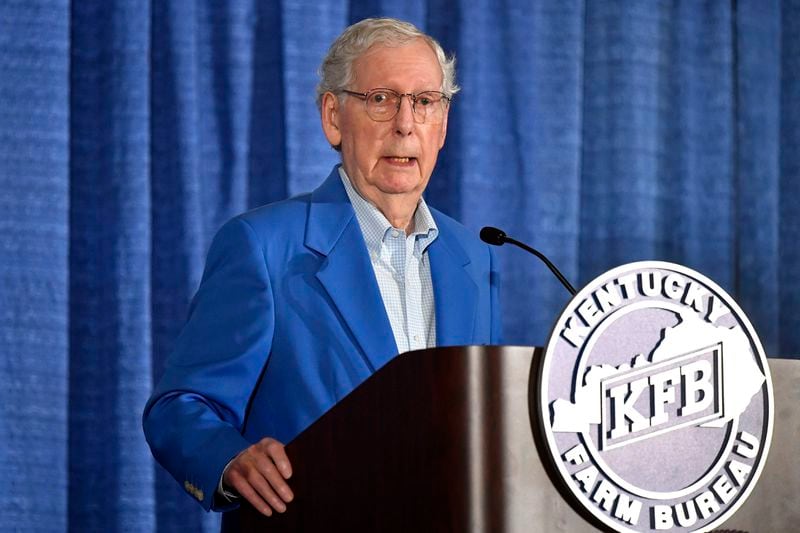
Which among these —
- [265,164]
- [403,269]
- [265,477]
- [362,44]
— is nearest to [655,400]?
[265,477]

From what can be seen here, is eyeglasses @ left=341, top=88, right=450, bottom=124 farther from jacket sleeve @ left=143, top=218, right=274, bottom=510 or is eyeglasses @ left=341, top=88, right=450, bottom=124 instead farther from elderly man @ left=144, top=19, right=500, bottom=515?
jacket sleeve @ left=143, top=218, right=274, bottom=510

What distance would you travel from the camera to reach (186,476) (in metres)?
1.33

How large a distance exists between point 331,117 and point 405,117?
16 cm

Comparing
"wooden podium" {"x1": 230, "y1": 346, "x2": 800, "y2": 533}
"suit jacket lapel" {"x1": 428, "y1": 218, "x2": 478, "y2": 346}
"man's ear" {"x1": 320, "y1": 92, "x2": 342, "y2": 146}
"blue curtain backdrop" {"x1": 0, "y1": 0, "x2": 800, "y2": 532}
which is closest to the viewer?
"wooden podium" {"x1": 230, "y1": 346, "x2": 800, "y2": 533}

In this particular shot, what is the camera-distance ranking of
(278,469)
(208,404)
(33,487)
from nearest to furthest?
(278,469)
(208,404)
(33,487)

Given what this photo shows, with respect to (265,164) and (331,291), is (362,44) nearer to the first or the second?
(331,291)

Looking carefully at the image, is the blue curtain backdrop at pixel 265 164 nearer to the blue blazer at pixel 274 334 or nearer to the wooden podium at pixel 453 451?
the blue blazer at pixel 274 334

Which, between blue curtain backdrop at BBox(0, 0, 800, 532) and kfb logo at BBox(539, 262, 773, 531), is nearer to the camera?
kfb logo at BBox(539, 262, 773, 531)

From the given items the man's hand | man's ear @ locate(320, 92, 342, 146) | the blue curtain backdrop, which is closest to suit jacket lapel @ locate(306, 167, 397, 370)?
man's ear @ locate(320, 92, 342, 146)

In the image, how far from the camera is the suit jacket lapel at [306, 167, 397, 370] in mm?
1458

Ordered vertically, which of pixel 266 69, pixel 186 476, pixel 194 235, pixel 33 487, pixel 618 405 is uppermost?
pixel 266 69

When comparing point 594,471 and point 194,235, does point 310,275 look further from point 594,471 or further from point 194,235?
point 194,235

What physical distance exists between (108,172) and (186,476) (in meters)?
1.17

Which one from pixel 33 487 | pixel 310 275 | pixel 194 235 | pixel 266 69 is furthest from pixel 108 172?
pixel 310 275
